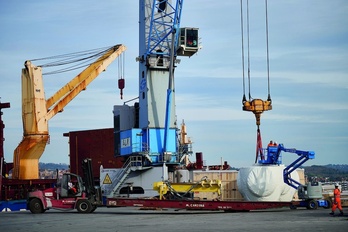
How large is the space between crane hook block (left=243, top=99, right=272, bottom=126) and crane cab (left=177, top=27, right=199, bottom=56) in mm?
6526

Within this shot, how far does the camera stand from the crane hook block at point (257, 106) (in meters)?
40.0

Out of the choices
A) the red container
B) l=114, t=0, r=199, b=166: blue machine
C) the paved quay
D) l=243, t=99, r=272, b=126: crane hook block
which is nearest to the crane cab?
l=114, t=0, r=199, b=166: blue machine

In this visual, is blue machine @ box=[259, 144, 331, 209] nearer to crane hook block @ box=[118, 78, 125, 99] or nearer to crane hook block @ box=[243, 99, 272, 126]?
crane hook block @ box=[243, 99, 272, 126]

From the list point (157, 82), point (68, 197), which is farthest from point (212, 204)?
point (157, 82)

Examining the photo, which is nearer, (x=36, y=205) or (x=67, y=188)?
(x=67, y=188)

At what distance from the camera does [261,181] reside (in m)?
35.7

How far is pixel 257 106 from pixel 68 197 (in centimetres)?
1456

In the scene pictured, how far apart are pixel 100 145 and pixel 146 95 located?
16.3m

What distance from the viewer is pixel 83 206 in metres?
31.3

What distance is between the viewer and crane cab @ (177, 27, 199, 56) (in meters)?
43.7

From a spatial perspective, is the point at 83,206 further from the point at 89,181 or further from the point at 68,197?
the point at 89,181

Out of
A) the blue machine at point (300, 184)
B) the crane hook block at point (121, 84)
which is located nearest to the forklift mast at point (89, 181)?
the blue machine at point (300, 184)

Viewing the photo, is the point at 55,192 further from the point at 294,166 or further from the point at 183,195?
the point at 294,166

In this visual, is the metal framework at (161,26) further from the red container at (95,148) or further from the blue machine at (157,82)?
the red container at (95,148)
